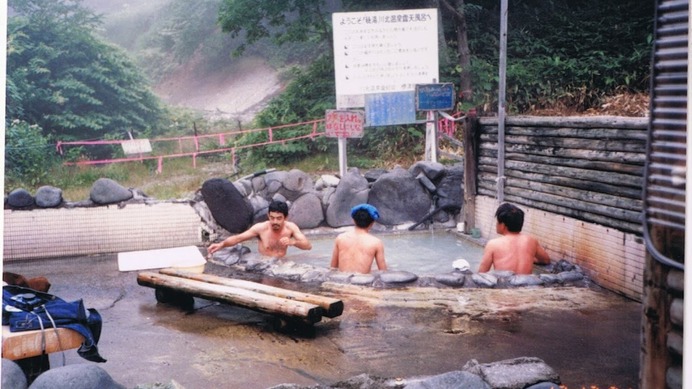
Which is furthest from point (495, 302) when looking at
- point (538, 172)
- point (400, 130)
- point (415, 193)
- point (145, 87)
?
point (145, 87)

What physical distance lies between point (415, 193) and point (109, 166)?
571 cm

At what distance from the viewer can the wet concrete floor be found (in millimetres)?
4285

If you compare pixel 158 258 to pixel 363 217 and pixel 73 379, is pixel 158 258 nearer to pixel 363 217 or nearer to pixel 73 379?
pixel 363 217

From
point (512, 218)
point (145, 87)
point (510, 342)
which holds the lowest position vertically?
point (510, 342)

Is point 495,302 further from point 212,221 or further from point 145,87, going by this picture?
point 145,87

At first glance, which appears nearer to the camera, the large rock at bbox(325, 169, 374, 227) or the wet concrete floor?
the wet concrete floor

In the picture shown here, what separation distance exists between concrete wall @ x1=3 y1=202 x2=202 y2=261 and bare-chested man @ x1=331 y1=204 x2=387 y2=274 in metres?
2.89

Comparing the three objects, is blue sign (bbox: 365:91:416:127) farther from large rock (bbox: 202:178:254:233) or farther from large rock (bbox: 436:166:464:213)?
large rock (bbox: 202:178:254:233)

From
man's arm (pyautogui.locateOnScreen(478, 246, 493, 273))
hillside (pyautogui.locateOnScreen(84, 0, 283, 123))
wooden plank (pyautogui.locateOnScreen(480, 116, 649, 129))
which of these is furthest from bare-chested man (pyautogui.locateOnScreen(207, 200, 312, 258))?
hillside (pyautogui.locateOnScreen(84, 0, 283, 123))

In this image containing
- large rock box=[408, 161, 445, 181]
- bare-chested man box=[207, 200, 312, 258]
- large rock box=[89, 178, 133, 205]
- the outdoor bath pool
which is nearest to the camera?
bare-chested man box=[207, 200, 312, 258]

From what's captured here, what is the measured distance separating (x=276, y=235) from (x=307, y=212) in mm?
2079

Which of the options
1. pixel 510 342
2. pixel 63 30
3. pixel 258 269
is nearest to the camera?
pixel 510 342

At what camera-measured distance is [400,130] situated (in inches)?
507

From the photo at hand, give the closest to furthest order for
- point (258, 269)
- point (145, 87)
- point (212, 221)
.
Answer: point (258, 269), point (212, 221), point (145, 87)
